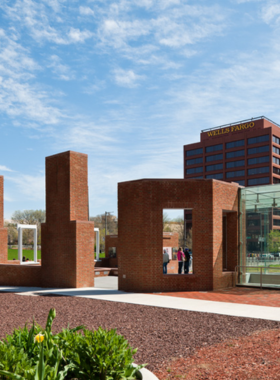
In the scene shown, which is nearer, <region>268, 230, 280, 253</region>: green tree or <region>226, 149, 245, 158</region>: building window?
<region>268, 230, 280, 253</region>: green tree

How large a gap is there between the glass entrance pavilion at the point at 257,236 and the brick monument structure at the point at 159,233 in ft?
6.92

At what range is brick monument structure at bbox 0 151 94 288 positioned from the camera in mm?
18672

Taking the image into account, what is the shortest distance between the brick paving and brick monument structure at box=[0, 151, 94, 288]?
472 cm

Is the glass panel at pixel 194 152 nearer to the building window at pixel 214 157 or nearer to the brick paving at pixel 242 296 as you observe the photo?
the building window at pixel 214 157

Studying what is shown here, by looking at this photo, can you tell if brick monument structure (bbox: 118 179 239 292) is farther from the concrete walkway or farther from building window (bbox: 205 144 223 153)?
building window (bbox: 205 144 223 153)

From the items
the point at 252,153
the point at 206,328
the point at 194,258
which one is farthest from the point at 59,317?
the point at 252,153

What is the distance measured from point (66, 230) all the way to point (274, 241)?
1108cm

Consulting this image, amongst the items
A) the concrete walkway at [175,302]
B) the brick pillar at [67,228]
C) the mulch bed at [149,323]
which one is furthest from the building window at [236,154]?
the mulch bed at [149,323]

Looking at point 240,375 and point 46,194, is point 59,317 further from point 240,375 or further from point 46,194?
point 46,194

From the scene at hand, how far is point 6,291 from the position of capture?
18.0 meters

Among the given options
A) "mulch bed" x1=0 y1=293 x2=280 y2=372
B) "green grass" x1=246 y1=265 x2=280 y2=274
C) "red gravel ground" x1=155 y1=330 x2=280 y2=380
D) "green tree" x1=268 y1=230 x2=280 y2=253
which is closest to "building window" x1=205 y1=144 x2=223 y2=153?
"green tree" x1=268 y1=230 x2=280 y2=253

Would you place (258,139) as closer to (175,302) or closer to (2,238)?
(2,238)

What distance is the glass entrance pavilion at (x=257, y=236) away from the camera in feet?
60.5

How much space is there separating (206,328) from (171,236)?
90.5 ft
